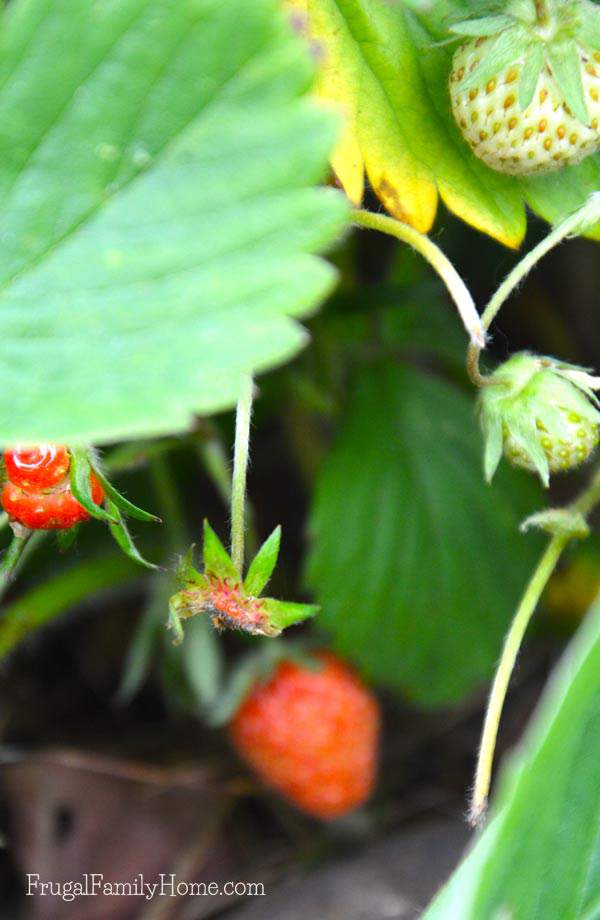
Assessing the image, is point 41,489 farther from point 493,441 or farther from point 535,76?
point 535,76

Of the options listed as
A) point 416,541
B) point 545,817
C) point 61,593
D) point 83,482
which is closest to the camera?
point 545,817

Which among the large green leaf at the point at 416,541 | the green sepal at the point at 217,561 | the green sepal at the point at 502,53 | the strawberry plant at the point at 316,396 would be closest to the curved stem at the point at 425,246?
the strawberry plant at the point at 316,396

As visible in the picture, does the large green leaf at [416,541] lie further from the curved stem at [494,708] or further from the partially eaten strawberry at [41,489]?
the partially eaten strawberry at [41,489]

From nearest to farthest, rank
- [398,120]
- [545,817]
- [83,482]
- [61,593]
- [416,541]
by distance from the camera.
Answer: [545,817] → [83,482] → [398,120] → [61,593] → [416,541]

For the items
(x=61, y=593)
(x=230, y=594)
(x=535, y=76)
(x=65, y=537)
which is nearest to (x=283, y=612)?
(x=230, y=594)

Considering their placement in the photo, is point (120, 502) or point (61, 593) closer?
point (120, 502)

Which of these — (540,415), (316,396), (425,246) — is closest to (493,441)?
(540,415)

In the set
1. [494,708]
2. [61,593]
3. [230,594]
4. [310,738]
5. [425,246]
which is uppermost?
[425,246]

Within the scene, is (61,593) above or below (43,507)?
below

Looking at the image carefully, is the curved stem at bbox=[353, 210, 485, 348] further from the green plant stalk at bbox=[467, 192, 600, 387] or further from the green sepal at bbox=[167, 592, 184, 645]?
the green sepal at bbox=[167, 592, 184, 645]

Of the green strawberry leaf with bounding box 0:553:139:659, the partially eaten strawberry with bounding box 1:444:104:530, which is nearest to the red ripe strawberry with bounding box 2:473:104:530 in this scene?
the partially eaten strawberry with bounding box 1:444:104:530
